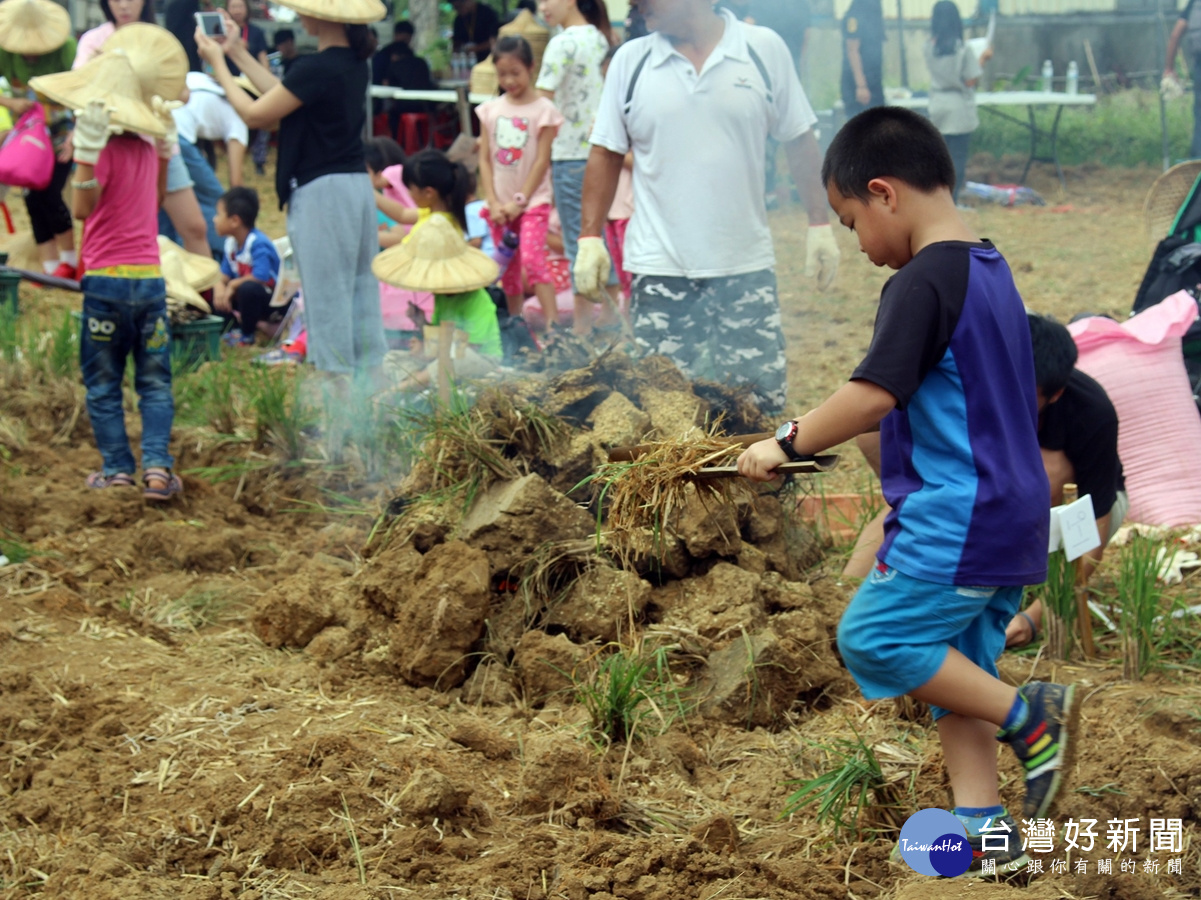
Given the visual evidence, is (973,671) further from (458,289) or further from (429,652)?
(458,289)

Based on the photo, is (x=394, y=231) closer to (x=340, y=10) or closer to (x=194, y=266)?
(x=194, y=266)

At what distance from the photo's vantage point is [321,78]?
5.32 meters

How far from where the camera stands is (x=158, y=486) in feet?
16.3

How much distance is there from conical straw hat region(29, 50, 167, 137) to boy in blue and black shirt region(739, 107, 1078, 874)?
341cm

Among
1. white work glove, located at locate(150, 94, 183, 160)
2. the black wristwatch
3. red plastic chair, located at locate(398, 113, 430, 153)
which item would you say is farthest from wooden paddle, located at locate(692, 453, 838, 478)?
red plastic chair, located at locate(398, 113, 430, 153)

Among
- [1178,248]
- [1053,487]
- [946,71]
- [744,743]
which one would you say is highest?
[946,71]

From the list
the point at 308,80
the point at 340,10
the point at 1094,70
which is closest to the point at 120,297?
the point at 308,80

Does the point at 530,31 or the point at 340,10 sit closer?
the point at 340,10

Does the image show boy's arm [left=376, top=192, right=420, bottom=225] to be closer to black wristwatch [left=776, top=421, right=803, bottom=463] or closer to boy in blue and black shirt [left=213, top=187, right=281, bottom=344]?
boy in blue and black shirt [left=213, top=187, right=281, bottom=344]

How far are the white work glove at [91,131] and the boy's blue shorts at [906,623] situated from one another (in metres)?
3.66

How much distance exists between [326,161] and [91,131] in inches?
42.4

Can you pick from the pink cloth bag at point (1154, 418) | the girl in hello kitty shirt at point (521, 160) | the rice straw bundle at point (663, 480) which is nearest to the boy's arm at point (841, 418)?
the rice straw bundle at point (663, 480)

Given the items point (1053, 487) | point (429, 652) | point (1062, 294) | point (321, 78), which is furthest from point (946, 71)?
point (429, 652)

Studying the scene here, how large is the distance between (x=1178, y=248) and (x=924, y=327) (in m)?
3.47
